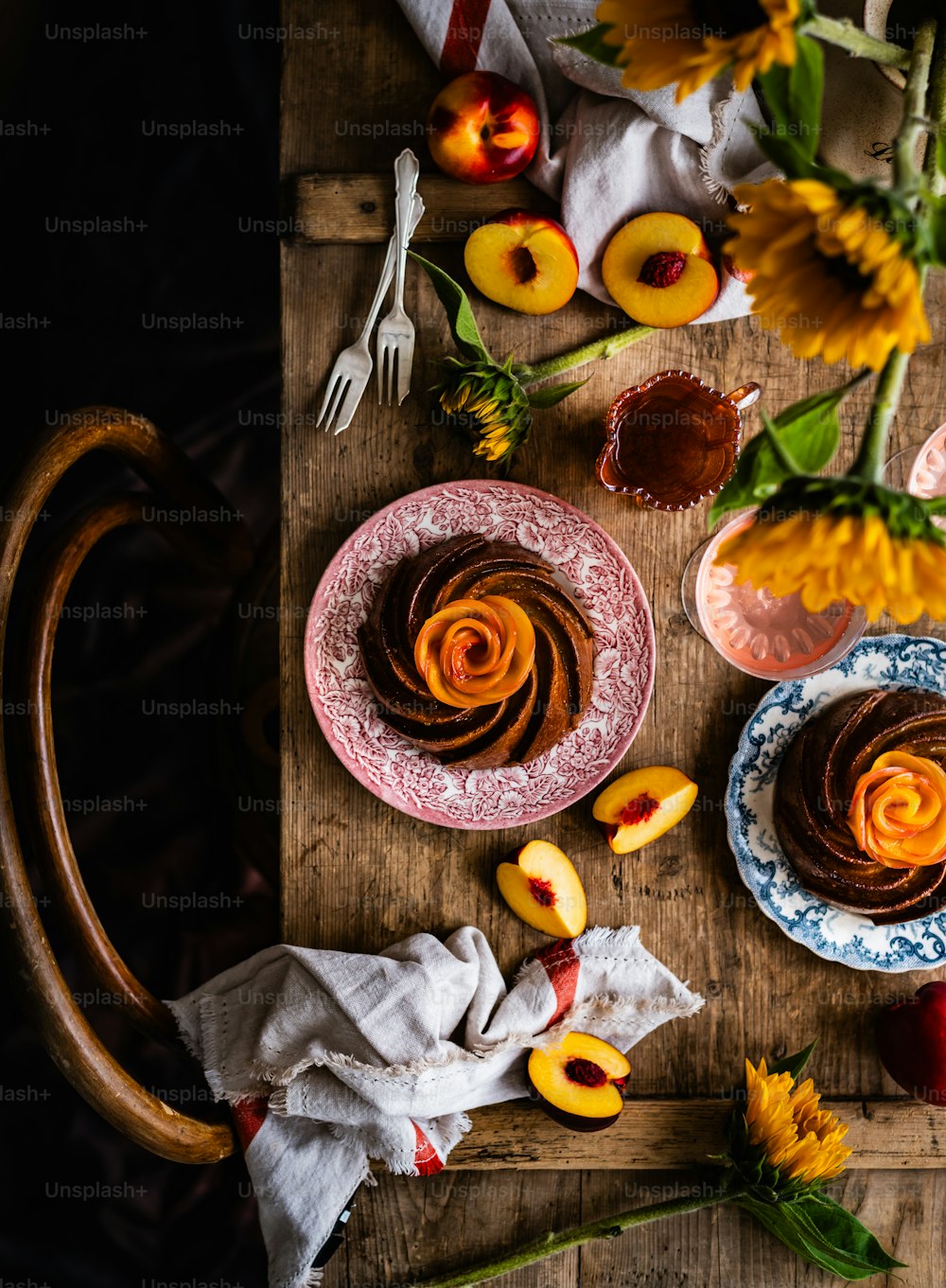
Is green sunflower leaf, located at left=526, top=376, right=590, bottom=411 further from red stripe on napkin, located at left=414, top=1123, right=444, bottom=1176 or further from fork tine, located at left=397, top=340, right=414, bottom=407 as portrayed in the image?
red stripe on napkin, located at left=414, top=1123, right=444, bottom=1176

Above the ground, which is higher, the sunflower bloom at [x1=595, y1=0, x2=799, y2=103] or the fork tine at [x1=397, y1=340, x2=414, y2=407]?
the sunflower bloom at [x1=595, y1=0, x2=799, y2=103]

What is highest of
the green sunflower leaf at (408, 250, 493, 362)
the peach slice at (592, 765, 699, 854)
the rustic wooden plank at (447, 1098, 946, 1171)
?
the green sunflower leaf at (408, 250, 493, 362)

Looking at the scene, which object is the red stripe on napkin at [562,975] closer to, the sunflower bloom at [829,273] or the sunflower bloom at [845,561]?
the sunflower bloom at [845,561]

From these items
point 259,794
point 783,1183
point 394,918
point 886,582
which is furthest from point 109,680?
point 886,582

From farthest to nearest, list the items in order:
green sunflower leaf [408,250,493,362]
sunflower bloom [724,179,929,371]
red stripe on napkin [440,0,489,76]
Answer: red stripe on napkin [440,0,489,76]
green sunflower leaf [408,250,493,362]
sunflower bloom [724,179,929,371]

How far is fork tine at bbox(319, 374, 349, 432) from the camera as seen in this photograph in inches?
59.0

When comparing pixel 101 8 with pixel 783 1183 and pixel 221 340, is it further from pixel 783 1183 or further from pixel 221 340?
pixel 783 1183

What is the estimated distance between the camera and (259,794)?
6.38 ft

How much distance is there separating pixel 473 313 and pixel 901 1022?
1.20 metres

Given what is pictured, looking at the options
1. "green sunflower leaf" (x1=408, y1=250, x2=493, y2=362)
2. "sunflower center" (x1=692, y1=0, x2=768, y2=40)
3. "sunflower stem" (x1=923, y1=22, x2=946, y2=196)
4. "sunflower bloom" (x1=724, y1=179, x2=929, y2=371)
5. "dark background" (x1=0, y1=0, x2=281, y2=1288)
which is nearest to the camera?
"sunflower bloom" (x1=724, y1=179, x2=929, y2=371)

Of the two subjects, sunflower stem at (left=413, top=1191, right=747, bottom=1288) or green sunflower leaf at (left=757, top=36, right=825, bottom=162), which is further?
sunflower stem at (left=413, top=1191, right=747, bottom=1288)

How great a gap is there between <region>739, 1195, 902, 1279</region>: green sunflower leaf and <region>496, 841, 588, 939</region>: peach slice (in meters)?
0.47

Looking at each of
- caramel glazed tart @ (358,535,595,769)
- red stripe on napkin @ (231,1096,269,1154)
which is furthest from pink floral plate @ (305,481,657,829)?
red stripe on napkin @ (231,1096,269,1154)

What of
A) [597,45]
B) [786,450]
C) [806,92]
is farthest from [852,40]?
[786,450]
